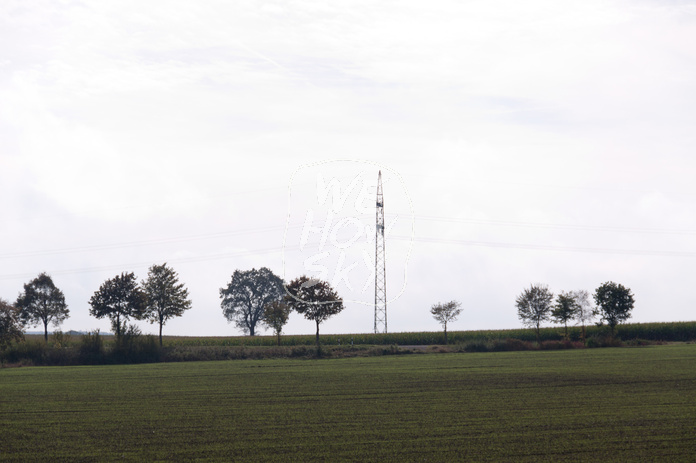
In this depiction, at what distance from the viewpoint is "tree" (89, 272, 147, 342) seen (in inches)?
3211

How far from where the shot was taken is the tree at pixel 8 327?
58719 mm

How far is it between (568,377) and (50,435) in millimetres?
21542

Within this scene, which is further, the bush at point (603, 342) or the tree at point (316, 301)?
the tree at point (316, 301)

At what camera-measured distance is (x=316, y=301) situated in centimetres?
7356

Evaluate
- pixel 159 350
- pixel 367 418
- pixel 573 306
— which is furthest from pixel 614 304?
pixel 367 418

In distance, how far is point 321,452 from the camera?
49.2 feet

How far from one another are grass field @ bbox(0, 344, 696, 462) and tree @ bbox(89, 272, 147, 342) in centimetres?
4888

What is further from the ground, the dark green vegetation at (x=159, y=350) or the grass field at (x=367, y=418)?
the grass field at (x=367, y=418)

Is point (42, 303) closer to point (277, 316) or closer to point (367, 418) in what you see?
point (277, 316)

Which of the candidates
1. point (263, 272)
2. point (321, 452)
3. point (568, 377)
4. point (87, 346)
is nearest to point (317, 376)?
point (568, 377)

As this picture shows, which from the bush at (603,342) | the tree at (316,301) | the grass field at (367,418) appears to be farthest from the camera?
the tree at (316,301)

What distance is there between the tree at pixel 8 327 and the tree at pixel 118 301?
2010 centimetres

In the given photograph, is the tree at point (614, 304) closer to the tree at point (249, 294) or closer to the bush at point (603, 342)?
the bush at point (603, 342)

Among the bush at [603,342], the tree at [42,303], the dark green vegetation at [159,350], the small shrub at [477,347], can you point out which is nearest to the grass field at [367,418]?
the dark green vegetation at [159,350]
